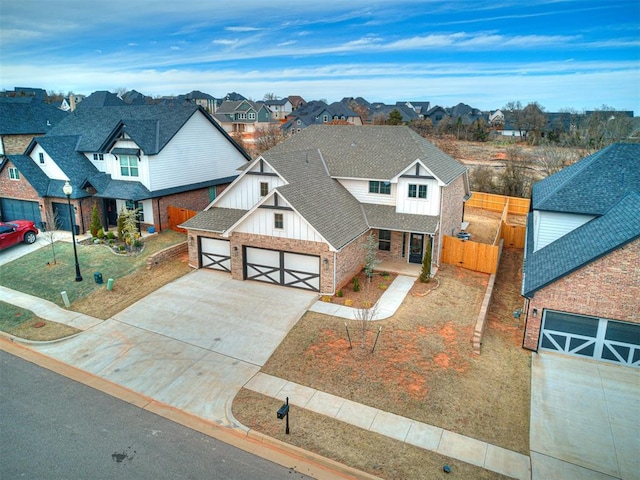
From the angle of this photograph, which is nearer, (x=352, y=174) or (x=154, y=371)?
(x=154, y=371)

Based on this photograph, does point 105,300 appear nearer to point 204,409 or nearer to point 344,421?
point 204,409

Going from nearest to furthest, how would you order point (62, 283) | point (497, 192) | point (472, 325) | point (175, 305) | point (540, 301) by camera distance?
1. point (540, 301)
2. point (472, 325)
3. point (175, 305)
4. point (62, 283)
5. point (497, 192)

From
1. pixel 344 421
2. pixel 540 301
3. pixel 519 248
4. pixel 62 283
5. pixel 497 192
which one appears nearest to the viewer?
pixel 344 421

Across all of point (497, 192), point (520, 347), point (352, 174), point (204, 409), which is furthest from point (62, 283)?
point (497, 192)

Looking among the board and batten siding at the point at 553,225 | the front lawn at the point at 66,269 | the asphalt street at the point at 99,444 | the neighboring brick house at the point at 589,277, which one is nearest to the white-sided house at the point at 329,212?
the front lawn at the point at 66,269

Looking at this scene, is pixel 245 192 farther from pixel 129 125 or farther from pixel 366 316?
pixel 366 316

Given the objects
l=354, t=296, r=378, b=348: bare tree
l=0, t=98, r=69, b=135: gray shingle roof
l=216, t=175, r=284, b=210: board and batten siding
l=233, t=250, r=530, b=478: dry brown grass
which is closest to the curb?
l=233, t=250, r=530, b=478: dry brown grass

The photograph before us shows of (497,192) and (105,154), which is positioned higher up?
(105,154)

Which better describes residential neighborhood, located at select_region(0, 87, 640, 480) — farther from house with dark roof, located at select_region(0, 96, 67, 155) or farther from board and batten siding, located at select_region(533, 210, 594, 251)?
house with dark roof, located at select_region(0, 96, 67, 155)
